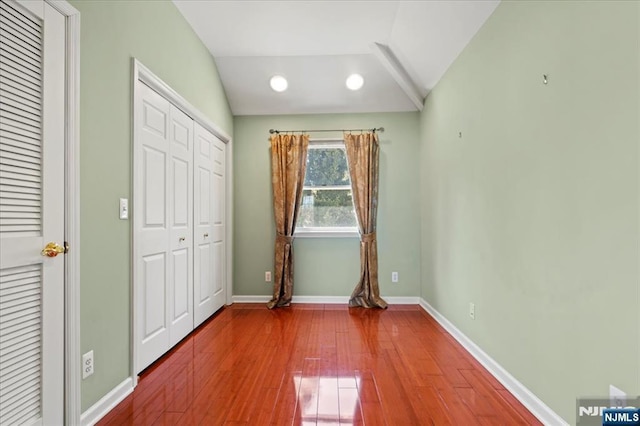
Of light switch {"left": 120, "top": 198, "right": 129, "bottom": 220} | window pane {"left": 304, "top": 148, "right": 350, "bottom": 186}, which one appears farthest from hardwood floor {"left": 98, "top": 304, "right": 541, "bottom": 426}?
window pane {"left": 304, "top": 148, "right": 350, "bottom": 186}

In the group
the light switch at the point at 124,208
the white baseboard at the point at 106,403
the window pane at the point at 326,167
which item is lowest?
the white baseboard at the point at 106,403

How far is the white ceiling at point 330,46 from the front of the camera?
2566mm

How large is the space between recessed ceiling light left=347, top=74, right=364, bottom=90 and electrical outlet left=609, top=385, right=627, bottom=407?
3.23 metres

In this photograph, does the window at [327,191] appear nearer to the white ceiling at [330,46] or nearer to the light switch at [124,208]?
the white ceiling at [330,46]

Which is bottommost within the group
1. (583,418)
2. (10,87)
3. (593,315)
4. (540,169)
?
(583,418)

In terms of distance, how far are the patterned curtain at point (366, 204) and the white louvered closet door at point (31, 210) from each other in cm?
283


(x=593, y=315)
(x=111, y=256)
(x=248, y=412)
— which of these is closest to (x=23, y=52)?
(x=111, y=256)

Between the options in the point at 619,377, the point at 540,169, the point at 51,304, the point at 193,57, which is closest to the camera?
the point at 619,377

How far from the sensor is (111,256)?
176 centimetres

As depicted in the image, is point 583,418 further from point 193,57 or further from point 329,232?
point 193,57

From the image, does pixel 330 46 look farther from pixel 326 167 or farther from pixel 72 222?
pixel 72 222

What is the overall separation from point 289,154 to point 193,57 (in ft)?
4.68

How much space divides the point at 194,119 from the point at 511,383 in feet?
10.5

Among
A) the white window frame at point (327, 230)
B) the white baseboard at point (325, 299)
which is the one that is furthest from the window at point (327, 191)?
the white baseboard at point (325, 299)
